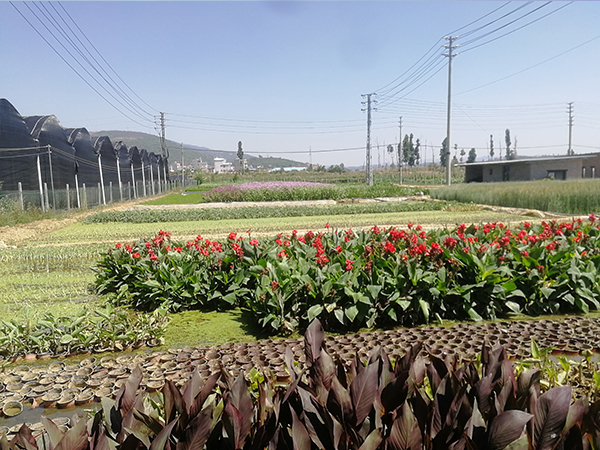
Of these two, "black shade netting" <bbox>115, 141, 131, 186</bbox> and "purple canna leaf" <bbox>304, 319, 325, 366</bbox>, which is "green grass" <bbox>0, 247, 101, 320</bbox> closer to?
"purple canna leaf" <bbox>304, 319, 325, 366</bbox>

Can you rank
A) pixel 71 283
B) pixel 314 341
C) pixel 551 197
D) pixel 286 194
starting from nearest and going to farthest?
1. pixel 314 341
2. pixel 71 283
3. pixel 551 197
4. pixel 286 194

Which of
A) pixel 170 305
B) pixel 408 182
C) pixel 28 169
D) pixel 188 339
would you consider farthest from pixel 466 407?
pixel 408 182

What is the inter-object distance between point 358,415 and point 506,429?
0.52 m

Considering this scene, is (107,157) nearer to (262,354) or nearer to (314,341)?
(262,354)

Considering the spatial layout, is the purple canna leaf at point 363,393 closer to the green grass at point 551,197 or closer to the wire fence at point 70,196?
the wire fence at point 70,196

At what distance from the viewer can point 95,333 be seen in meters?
4.82

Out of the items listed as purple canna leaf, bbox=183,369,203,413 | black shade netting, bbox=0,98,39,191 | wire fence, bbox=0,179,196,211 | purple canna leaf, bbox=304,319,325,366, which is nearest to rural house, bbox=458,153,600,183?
wire fence, bbox=0,179,196,211

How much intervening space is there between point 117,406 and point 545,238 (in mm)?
6377

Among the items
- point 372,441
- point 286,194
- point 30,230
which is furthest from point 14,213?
point 372,441

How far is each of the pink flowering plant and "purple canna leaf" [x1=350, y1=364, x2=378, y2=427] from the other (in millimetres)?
2912

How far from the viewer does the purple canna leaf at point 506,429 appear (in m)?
1.64

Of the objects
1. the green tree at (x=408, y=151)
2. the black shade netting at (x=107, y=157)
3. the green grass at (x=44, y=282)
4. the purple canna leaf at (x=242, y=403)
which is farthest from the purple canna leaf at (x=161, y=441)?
the green tree at (x=408, y=151)

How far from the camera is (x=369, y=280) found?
531 cm

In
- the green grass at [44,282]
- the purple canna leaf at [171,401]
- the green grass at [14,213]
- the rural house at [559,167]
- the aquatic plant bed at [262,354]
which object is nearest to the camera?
the purple canna leaf at [171,401]
